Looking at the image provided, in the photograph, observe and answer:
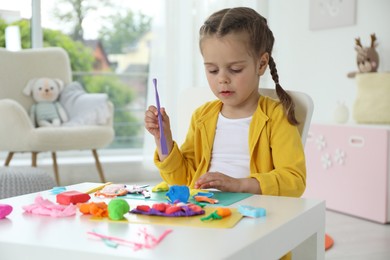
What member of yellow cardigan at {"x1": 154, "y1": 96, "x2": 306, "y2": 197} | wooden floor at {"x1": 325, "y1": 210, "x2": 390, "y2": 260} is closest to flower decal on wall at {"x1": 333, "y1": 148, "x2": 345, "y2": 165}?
wooden floor at {"x1": 325, "y1": 210, "x2": 390, "y2": 260}

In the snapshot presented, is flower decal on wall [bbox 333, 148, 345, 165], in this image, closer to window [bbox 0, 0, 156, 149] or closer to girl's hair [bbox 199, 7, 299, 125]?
girl's hair [bbox 199, 7, 299, 125]

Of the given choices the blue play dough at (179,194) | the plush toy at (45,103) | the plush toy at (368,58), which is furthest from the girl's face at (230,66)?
the plush toy at (45,103)

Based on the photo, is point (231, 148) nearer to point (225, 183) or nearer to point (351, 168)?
point (225, 183)

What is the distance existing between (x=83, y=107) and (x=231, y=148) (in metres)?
2.37

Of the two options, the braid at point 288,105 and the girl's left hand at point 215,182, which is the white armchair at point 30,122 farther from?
the girl's left hand at point 215,182

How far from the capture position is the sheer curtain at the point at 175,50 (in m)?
4.36

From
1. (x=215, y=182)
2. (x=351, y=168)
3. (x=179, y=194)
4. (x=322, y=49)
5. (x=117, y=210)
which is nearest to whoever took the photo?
(x=117, y=210)

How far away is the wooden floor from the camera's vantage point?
2.21 meters

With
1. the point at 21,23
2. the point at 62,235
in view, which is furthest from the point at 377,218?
the point at 21,23

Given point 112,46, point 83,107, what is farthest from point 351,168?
point 112,46

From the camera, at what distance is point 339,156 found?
3.20 meters

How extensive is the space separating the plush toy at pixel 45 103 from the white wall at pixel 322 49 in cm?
165

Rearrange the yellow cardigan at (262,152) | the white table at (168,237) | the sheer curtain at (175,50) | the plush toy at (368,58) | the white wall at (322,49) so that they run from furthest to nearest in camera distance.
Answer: the sheer curtain at (175,50) < the white wall at (322,49) < the plush toy at (368,58) < the yellow cardigan at (262,152) < the white table at (168,237)

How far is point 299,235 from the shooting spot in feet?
3.18
